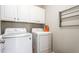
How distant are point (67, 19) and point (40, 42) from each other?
1043mm

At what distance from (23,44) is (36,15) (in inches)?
49.2

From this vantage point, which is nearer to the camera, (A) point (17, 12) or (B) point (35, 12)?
(A) point (17, 12)

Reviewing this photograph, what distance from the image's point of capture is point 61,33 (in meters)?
2.60

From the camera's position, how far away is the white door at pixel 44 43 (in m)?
2.70

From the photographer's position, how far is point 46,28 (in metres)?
3.21

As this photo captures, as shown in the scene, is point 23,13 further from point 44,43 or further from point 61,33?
point 61,33

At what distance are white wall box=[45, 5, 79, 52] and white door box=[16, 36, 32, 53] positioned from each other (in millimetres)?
963

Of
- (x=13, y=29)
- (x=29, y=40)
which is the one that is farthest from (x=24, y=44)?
(x=13, y=29)

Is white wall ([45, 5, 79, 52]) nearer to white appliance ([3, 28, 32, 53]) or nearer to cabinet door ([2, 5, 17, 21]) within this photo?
white appliance ([3, 28, 32, 53])

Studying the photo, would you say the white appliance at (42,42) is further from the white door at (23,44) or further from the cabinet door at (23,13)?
the cabinet door at (23,13)

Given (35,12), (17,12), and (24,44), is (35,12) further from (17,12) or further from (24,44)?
(24,44)

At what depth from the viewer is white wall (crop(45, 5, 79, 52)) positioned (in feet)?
7.02

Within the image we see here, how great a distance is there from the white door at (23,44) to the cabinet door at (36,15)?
2.84 feet

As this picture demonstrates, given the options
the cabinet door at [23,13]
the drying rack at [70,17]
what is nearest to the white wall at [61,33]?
→ the drying rack at [70,17]
